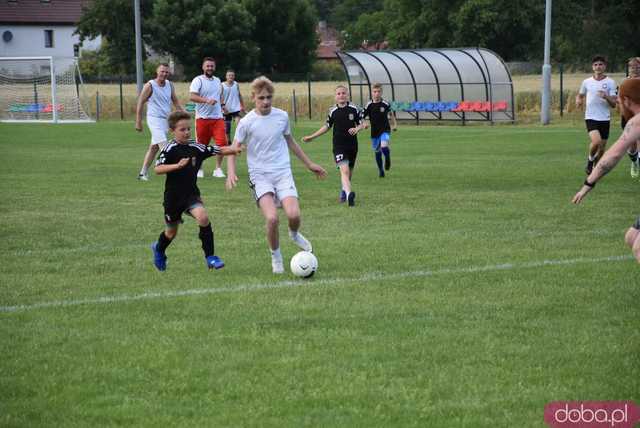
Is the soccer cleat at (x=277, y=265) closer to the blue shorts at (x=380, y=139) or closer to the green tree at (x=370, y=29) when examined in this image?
the blue shorts at (x=380, y=139)

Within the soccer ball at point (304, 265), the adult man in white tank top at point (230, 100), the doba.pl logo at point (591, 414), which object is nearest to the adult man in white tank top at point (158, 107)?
the adult man in white tank top at point (230, 100)

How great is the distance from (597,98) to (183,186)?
1029cm

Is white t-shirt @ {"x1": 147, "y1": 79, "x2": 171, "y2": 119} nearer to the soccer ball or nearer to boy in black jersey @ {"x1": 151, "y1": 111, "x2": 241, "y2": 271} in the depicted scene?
boy in black jersey @ {"x1": 151, "y1": 111, "x2": 241, "y2": 271}

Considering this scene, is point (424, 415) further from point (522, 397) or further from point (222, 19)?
point (222, 19)

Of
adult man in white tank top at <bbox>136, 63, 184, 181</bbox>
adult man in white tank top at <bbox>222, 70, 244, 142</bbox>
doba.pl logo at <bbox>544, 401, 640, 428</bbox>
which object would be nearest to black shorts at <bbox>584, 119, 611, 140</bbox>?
adult man in white tank top at <bbox>222, 70, 244, 142</bbox>

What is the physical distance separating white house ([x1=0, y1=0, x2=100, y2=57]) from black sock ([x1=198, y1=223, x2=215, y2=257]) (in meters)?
87.6

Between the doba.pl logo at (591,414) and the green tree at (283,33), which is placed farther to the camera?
the green tree at (283,33)

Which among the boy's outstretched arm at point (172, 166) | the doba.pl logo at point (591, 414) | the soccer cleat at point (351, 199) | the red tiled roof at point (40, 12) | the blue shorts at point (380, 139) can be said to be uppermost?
the red tiled roof at point (40, 12)

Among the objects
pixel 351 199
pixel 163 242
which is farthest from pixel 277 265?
pixel 351 199

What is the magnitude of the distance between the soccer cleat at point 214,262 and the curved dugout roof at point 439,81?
1189 inches

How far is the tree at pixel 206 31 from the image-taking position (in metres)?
65.2

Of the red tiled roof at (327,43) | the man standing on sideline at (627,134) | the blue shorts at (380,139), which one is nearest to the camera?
the man standing on sideline at (627,134)

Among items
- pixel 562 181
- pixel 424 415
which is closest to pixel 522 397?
pixel 424 415

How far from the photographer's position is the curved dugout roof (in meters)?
38.7
